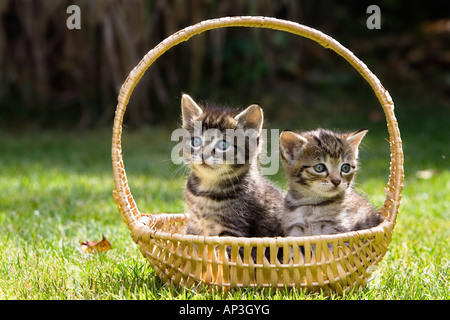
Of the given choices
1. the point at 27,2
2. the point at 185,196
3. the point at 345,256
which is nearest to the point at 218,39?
the point at 27,2

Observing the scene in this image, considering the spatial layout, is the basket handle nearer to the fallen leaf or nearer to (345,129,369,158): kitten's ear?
(345,129,369,158): kitten's ear

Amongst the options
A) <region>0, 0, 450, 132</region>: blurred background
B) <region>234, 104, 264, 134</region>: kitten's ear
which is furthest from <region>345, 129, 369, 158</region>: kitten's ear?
<region>0, 0, 450, 132</region>: blurred background

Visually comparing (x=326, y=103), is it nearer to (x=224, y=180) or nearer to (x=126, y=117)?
(x=126, y=117)

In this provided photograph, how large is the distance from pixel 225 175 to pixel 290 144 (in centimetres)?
32

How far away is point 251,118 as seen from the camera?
2564 mm

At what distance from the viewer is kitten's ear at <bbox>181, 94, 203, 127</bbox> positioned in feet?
8.58

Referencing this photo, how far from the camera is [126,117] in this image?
24.3ft

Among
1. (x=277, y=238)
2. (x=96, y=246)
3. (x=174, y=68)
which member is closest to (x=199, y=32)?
(x=277, y=238)

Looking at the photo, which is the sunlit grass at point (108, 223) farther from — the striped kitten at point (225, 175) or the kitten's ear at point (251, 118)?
the kitten's ear at point (251, 118)

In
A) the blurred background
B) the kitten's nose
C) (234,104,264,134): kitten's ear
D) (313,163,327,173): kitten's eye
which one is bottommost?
the kitten's nose

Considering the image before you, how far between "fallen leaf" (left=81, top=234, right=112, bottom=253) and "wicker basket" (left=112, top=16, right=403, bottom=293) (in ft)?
1.81

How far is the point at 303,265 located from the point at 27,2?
6130mm

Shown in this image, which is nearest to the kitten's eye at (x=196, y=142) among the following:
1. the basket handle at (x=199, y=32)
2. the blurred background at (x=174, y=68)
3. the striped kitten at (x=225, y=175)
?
the striped kitten at (x=225, y=175)

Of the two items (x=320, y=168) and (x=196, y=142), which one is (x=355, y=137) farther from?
(x=196, y=142)
